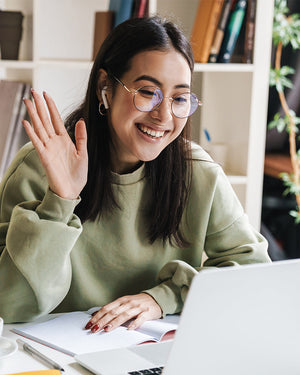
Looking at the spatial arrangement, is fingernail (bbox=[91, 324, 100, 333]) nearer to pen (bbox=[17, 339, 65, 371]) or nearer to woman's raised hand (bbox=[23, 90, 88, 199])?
pen (bbox=[17, 339, 65, 371])

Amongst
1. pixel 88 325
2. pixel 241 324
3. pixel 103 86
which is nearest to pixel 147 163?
pixel 103 86

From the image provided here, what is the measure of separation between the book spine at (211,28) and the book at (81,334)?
1517 millimetres

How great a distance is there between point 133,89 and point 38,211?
37 centimetres

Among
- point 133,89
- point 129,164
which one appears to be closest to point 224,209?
point 129,164

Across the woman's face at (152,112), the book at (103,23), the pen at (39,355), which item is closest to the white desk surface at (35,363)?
the pen at (39,355)

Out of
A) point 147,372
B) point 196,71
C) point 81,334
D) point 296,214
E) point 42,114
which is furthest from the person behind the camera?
point 296,214

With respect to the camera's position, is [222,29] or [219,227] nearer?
[219,227]

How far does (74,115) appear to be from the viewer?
1640mm

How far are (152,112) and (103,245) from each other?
0.35 metres

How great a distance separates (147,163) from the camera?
161cm

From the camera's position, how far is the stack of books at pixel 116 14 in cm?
255

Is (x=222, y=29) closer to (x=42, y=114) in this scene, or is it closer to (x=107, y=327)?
(x=42, y=114)

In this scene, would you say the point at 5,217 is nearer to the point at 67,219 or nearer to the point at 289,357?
the point at 67,219

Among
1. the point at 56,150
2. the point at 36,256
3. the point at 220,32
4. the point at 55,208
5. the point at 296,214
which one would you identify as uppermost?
the point at 220,32
